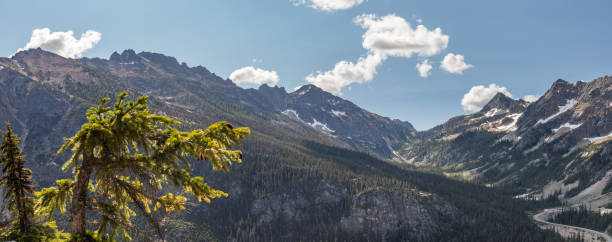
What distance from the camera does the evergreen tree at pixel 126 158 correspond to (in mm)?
10797

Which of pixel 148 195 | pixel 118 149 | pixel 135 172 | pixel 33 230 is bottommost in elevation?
pixel 33 230

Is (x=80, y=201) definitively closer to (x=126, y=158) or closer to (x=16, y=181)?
(x=126, y=158)

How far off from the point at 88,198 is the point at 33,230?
2199 mm

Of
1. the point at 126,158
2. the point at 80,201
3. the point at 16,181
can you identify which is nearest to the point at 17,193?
the point at 16,181

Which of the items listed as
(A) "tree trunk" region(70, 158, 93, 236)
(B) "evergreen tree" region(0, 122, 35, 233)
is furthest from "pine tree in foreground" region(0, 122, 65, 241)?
(A) "tree trunk" region(70, 158, 93, 236)

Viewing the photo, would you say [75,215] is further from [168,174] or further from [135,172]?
[168,174]

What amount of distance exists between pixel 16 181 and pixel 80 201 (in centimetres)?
215

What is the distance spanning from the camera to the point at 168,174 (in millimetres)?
11133

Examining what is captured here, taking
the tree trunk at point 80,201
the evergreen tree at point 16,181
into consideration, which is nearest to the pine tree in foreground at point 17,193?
the evergreen tree at point 16,181

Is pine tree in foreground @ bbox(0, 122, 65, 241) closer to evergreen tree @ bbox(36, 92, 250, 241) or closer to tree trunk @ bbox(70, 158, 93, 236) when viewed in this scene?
evergreen tree @ bbox(36, 92, 250, 241)

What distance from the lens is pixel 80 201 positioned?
10883 millimetres

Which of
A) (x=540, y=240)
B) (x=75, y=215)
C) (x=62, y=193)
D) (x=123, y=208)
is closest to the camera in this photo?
(x=75, y=215)

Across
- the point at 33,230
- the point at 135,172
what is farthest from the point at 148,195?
the point at 33,230

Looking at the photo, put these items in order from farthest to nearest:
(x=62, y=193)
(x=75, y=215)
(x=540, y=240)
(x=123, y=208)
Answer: (x=540, y=240) < (x=123, y=208) < (x=62, y=193) < (x=75, y=215)
